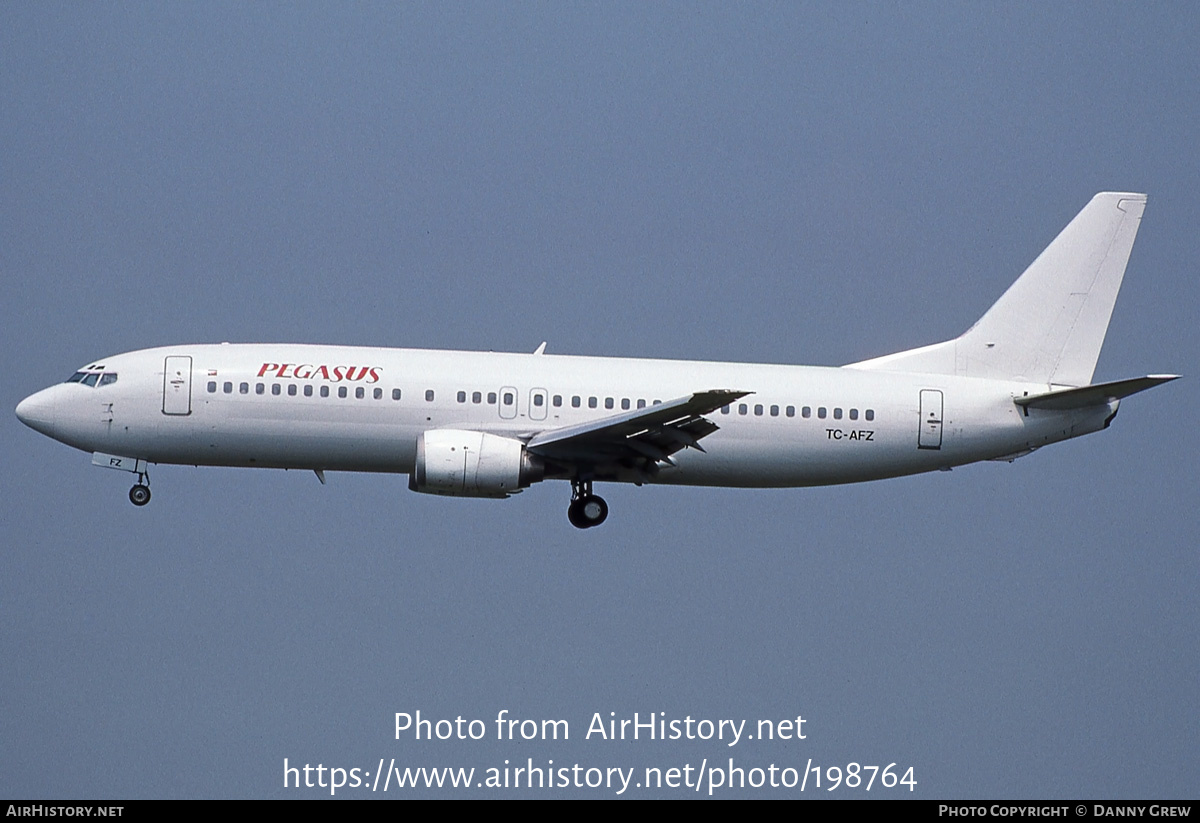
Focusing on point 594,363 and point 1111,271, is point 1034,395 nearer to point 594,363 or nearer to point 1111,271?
point 1111,271

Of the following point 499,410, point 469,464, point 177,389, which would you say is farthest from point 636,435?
point 177,389

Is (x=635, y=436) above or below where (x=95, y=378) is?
below

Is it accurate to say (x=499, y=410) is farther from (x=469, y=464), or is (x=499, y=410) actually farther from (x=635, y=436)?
(x=635, y=436)

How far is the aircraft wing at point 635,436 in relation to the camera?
116 ft

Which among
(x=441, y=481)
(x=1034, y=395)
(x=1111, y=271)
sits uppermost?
(x=1111, y=271)

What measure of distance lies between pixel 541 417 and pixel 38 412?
37.9 feet

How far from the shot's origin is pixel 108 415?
37594mm

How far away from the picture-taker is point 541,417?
3781cm

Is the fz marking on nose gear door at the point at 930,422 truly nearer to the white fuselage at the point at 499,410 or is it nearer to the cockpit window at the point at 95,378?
the white fuselage at the point at 499,410

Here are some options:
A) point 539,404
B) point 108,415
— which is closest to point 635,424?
point 539,404

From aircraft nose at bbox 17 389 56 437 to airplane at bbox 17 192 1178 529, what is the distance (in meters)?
0.05

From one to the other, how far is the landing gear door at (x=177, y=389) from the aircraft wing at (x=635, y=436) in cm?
777

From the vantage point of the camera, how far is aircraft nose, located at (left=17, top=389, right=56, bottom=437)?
38.1m

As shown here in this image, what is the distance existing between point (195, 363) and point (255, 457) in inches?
100.0
